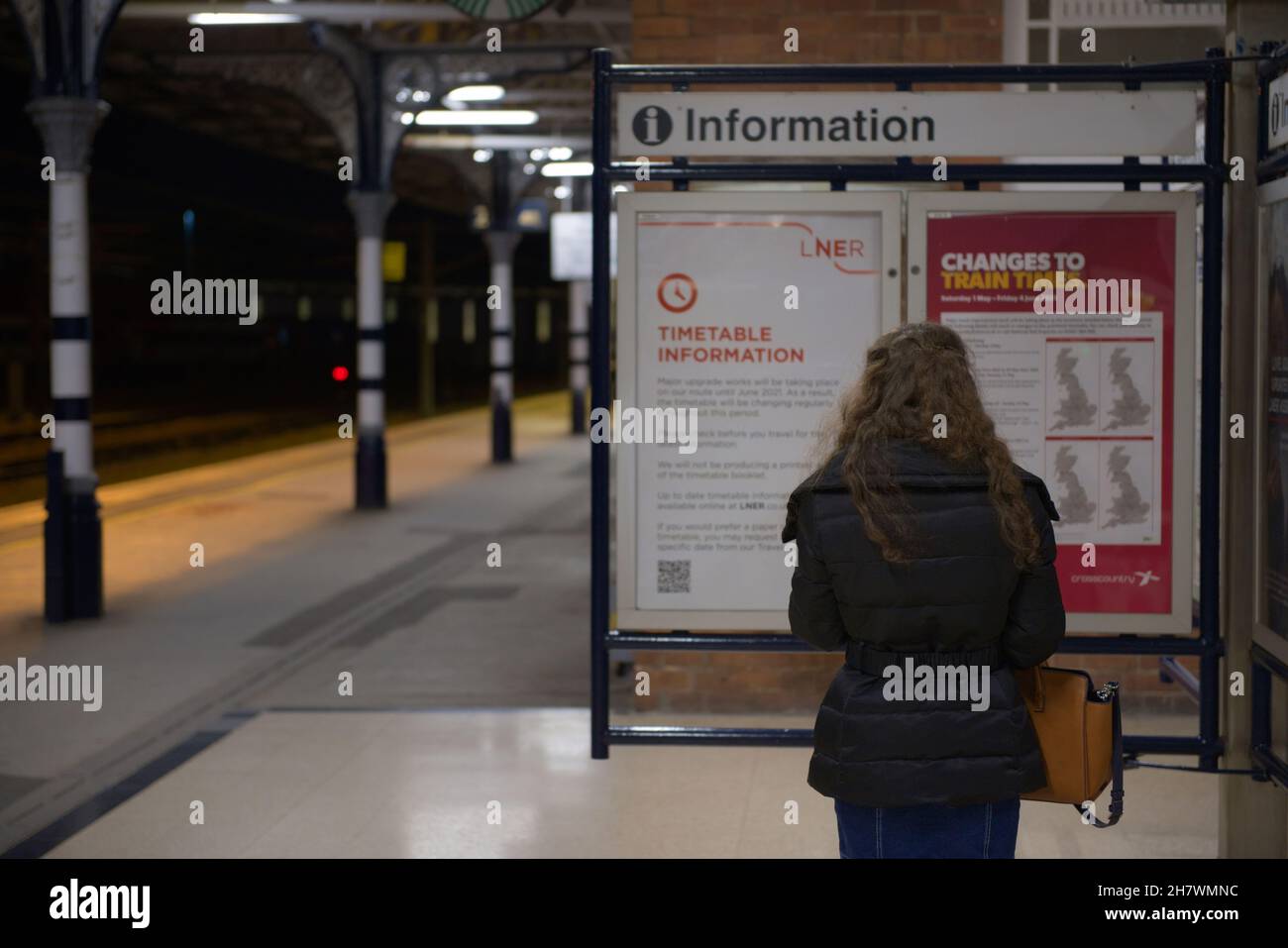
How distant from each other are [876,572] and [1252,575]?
2173 millimetres

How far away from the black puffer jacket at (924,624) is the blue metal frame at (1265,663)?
5.05 feet

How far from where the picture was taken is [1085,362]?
5535mm

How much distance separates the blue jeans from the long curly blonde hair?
22.3 inches

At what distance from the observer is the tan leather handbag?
3.86m

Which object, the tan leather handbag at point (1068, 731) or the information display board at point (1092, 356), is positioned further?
the information display board at point (1092, 356)

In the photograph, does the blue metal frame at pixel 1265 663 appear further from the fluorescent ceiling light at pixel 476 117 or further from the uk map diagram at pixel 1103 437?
the fluorescent ceiling light at pixel 476 117

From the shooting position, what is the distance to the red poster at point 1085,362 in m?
5.49

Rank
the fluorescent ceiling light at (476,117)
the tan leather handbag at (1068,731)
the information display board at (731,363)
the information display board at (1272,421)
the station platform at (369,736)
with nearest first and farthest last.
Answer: the tan leather handbag at (1068,731), the information display board at (1272,421), the information display board at (731,363), the station platform at (369,736), the fluorescent ceiling light at (476,117)

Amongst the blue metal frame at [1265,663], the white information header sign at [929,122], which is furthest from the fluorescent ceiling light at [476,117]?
the blue metal frame at [1265,663]

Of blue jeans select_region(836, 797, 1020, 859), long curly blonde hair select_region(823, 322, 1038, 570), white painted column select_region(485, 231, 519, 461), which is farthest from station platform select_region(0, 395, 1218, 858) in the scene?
white painted column select_region(485, 231, 519, 461)

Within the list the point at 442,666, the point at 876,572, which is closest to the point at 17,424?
the point at 442,666

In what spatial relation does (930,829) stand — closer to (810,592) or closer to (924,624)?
(924,624)

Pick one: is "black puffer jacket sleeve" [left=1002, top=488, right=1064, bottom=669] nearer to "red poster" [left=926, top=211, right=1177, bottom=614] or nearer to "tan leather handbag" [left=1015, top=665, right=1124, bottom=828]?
"tan leather handbag" [left=1015, top=665, right=1124, bottom=828]
